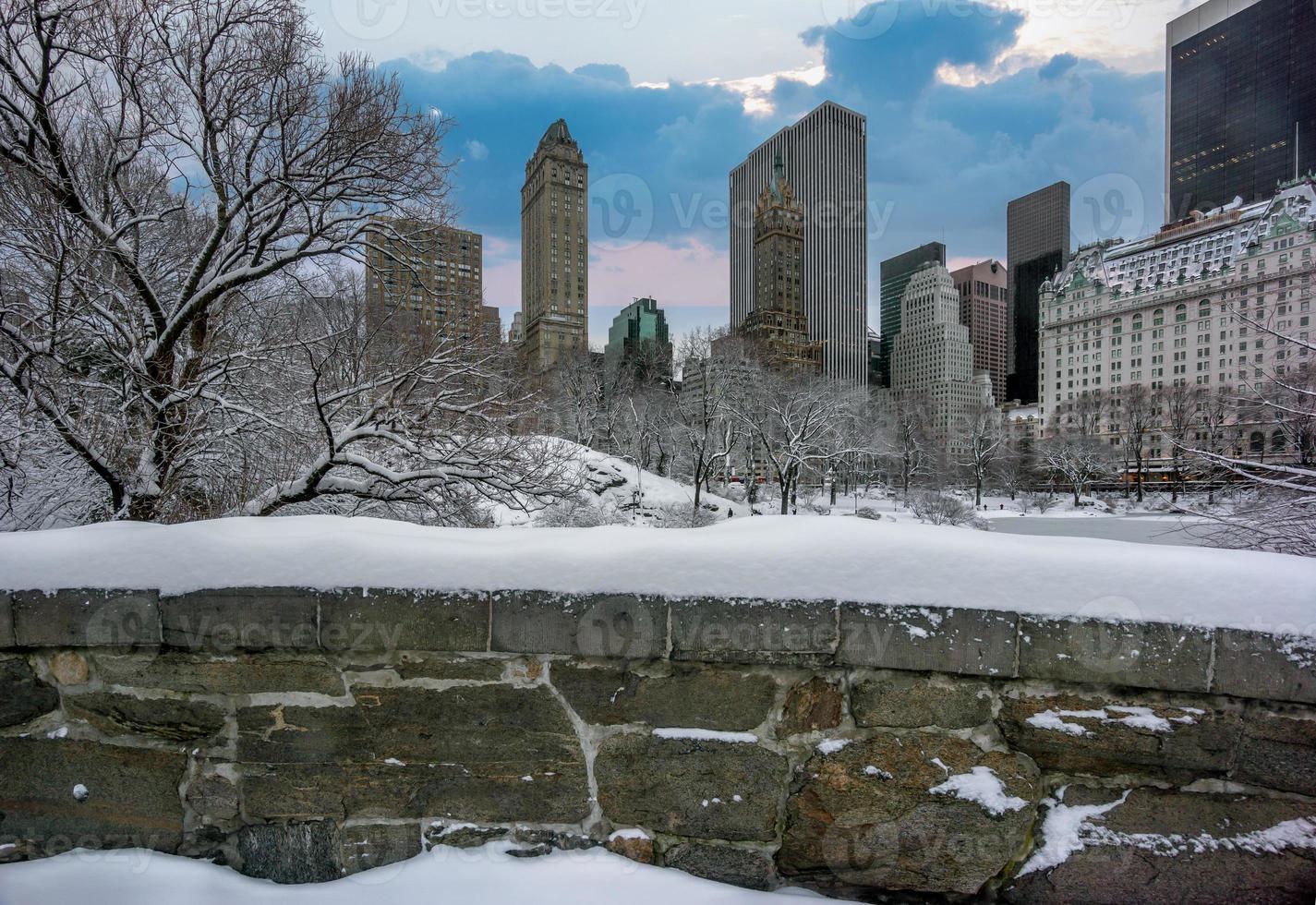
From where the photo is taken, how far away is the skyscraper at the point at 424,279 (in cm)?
783

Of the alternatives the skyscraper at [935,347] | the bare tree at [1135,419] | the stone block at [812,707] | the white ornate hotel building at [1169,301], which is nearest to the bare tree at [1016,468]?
the white ornate hotel building at [1169,301]

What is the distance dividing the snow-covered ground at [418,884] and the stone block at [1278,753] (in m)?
1.20

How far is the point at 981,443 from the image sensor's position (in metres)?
48.3

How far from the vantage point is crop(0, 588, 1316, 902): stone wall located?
5.03ft

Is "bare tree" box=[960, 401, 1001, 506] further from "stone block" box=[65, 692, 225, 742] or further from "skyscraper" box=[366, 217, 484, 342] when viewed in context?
"stone block" box=[65, 692, 225, 742]

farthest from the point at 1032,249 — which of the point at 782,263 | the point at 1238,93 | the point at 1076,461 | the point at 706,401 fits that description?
the point at 706,401

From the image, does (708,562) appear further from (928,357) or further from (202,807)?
(928,357)

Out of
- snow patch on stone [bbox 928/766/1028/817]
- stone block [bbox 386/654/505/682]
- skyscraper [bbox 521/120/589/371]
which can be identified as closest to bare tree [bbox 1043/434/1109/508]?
skyscraper [bbox 521/120/589/371]

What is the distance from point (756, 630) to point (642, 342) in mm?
51419

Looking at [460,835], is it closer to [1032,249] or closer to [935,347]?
[935,347]

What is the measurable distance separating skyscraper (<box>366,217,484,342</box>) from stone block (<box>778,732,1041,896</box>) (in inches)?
306

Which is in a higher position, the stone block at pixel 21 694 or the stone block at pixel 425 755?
the stone block at pixel 21 694

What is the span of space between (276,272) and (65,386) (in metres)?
2.60

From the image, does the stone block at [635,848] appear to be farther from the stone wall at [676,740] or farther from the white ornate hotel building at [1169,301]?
the white ornate hotel building at [1169,301]
